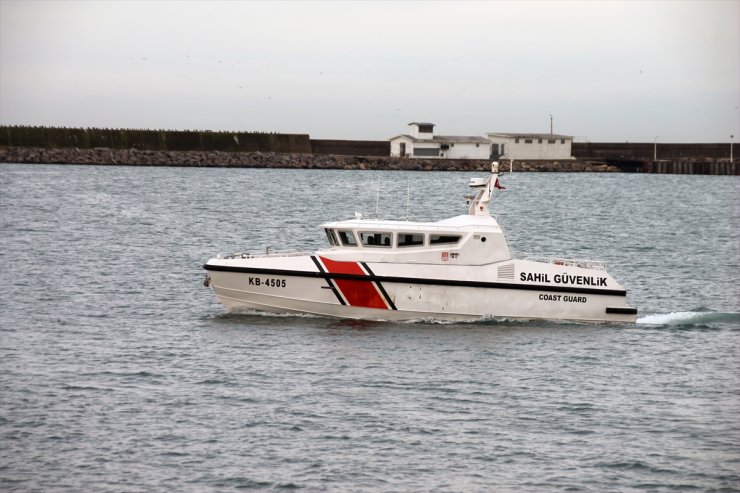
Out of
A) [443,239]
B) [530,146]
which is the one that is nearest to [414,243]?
[443,239]

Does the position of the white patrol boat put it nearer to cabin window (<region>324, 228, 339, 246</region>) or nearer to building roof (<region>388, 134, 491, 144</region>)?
cabin window (<region>324, 228, 339, 246</region>)

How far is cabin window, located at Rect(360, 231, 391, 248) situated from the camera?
91.6ft

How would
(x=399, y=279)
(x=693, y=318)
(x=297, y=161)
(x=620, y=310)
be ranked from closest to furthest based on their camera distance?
1. (x=399, y=279)
2. (x=620, y=310)
3. (x=693, y=318)
4. (x=297, y=161)

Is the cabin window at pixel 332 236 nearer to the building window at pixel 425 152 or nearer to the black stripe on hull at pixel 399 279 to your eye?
the black stripe on hull at pixel 399 279

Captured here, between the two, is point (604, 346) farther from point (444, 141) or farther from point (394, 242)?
point (444, 141)

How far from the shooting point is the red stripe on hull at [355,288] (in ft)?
90.4

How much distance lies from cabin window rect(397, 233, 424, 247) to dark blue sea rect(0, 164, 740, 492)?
6.79 feet

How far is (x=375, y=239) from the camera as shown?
91.7 feet

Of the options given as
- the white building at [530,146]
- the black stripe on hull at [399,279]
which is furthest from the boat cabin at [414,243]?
the white building at [530,146]

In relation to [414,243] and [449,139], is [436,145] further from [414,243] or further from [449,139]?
[414,243]

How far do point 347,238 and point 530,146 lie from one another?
100962mm

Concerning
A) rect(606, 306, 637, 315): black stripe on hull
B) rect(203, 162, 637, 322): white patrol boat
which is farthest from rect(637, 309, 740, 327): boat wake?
rect(203, 162, 637, 322): white patrol boat

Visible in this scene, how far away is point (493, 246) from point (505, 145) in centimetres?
9719

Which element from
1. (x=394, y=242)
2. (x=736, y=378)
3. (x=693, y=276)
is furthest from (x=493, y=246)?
(x=693, y=276)
